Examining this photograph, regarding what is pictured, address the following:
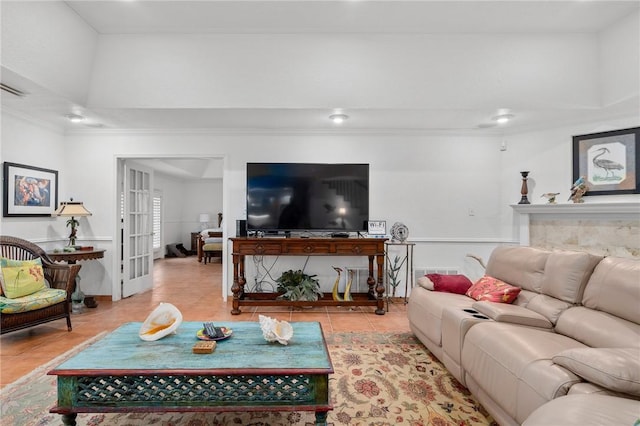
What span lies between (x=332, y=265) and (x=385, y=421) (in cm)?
258

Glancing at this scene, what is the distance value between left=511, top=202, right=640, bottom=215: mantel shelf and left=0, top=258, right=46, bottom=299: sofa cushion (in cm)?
555

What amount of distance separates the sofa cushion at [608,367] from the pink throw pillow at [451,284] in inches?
58.7

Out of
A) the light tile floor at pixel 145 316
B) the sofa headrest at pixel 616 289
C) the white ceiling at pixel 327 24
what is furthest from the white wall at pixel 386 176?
the sofa headrest at pixel 616 289

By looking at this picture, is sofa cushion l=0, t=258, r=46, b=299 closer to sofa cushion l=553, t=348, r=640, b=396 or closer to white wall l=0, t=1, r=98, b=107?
white wall l=0, t=1, r=98, b=107

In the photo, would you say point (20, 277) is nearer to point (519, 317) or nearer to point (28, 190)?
point (28, 190)

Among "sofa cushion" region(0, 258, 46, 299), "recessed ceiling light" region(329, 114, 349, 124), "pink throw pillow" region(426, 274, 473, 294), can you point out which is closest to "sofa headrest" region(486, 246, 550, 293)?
"pink throw pillow" region(426, 274, 473, 294)

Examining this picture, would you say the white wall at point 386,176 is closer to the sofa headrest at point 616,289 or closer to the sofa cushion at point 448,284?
the sofa cushion at point 448,284

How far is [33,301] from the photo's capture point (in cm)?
293

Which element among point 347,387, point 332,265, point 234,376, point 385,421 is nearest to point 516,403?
point 385,421

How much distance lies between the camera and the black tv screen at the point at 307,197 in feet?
13.4

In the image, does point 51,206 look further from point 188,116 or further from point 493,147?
point 493,147

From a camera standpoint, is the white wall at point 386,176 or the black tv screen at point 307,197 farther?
the white wall at point 386,176

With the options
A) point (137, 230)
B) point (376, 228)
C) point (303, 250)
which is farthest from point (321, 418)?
point (137, 230)

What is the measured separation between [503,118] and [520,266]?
6.90 feet
